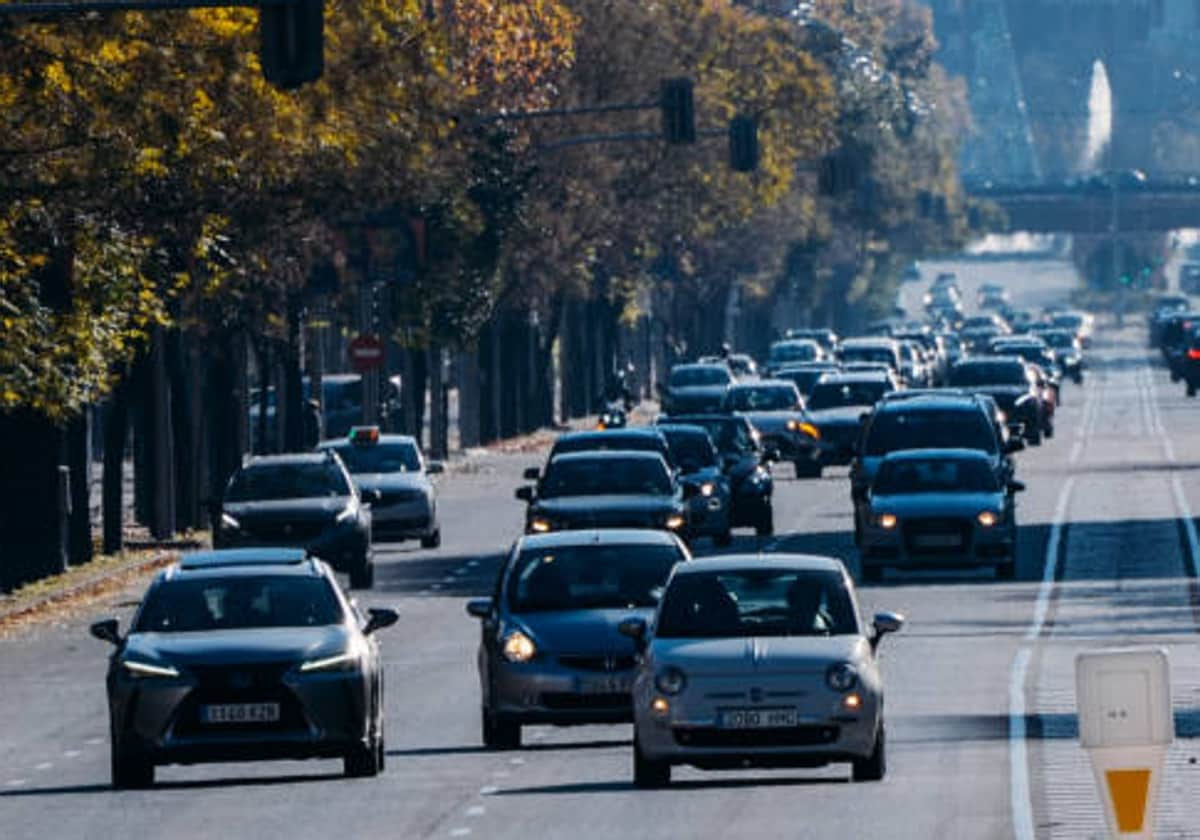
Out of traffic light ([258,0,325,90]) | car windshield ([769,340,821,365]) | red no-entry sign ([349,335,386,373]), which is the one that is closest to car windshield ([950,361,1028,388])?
red no-entry sign ([349,335,386,373])

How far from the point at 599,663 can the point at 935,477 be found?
20.3 m

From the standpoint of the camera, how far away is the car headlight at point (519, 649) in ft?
89.9

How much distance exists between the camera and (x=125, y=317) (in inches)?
1762

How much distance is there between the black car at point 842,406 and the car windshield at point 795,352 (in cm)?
3367

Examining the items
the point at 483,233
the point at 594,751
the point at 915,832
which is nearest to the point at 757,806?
the point at 915,832

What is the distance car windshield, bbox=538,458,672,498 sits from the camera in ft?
150

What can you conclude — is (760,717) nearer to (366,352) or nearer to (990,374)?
(366,352)

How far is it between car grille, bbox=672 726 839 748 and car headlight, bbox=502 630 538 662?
132 inches

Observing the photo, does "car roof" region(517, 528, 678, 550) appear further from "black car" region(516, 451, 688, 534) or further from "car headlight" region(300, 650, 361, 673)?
"black car" region(516, 451, 688, 534)

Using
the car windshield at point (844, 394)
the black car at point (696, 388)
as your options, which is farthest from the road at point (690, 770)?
the black car at point (696, 388)

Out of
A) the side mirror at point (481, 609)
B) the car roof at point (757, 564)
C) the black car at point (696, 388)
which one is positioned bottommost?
the black car at point (696, 388)

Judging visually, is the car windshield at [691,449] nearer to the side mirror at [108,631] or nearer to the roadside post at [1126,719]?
the side mirror at [108,631]

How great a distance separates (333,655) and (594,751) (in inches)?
116

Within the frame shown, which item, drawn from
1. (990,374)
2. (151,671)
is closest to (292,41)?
(151,671)
